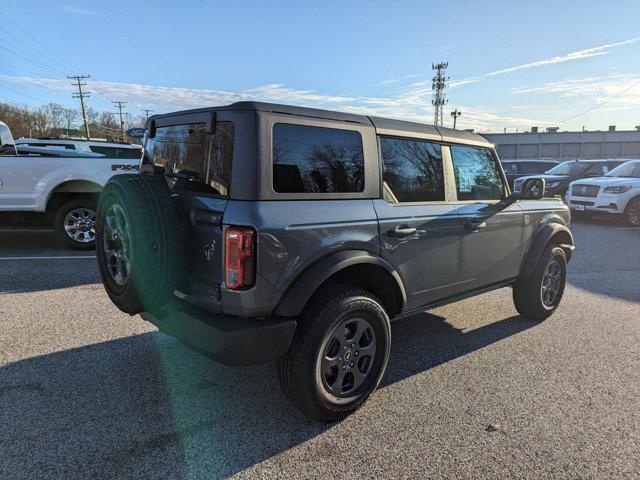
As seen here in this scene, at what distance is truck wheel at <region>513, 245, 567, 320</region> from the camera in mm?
4594

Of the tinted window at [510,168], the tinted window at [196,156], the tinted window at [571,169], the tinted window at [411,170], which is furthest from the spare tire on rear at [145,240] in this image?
the tinted window at [510,168]

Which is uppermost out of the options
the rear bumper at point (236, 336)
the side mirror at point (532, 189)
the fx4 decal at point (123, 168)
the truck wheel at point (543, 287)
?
the fx4 decal at point (123, 168)

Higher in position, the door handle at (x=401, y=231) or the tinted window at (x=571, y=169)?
the tinted window at (x=571, y=169)

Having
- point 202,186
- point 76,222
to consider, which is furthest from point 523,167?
point 202,186

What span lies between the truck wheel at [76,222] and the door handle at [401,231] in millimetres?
5932

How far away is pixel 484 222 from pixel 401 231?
1159mm

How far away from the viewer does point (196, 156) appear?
114 inches

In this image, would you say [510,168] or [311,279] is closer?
[311,279]

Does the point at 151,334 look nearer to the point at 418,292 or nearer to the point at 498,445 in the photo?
the point at 418,292

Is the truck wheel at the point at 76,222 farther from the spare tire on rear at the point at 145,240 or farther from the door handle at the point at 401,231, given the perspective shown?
the door handle at the point at 401,231

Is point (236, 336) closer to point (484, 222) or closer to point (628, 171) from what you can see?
point (484, 222)

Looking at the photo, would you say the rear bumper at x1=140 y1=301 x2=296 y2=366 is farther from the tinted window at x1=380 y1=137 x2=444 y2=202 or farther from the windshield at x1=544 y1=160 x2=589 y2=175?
the windshield at x1=544 y1=160 x2=589 y2=175

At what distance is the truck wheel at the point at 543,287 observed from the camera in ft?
15.1

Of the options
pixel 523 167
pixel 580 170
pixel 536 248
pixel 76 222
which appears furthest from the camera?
pixel 523 167
